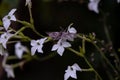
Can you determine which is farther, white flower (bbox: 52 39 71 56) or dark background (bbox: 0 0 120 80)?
dark background (bbox: 0 0 120 80)

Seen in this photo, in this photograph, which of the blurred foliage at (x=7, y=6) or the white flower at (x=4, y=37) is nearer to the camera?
the white flower at (x=4, y=37)

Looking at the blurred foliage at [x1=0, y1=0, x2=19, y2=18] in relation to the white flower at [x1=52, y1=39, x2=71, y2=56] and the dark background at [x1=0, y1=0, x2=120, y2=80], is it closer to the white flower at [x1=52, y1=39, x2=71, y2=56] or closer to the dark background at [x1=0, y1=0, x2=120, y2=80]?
the dark background at [x1=0, y1=0, x2=120, y2=80]

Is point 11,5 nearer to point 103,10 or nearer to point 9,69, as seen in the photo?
point 103,10

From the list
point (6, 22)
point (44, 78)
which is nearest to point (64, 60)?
point (44, 78)

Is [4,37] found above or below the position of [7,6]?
below

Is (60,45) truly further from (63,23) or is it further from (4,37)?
(63,23)

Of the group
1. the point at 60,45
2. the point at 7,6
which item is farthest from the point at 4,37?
the point at 7,6

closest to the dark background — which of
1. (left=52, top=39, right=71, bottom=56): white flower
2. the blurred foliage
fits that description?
the blurred foliage

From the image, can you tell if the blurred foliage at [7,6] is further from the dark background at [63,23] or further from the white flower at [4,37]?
the white flower at [4,37]

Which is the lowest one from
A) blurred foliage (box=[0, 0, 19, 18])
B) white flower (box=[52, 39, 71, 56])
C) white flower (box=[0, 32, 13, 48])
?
white flower (box=[52, 39, 71, 56])

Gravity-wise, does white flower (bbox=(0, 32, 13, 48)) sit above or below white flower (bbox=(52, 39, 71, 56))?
above

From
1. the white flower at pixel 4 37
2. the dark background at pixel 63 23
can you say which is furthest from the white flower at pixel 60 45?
the dark background at pixel 63 23
